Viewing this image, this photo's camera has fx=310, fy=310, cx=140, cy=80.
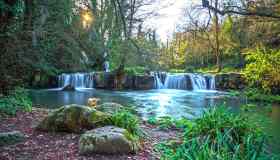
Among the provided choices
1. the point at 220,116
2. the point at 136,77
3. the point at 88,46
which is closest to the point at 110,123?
the point at 220,116

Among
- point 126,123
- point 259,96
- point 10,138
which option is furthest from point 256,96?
point 10,138

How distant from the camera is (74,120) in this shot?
4.95 meters

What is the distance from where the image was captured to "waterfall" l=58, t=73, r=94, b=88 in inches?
784

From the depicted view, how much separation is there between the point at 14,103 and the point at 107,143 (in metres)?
3.79

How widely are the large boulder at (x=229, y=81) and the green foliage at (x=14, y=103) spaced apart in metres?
14.4

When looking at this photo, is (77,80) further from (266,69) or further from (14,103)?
(14,103)

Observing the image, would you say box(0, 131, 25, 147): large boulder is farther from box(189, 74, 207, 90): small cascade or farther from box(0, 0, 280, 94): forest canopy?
box(189, 74, 207, 90): small cascade

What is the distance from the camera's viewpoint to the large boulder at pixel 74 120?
4.91 meters

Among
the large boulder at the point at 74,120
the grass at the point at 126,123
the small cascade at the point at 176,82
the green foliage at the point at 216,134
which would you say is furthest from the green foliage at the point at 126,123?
the small cascade at the point at 176,82

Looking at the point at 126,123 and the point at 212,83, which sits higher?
the point at 212,83

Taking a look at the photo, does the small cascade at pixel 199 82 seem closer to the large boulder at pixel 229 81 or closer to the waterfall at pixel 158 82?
the large boulder at pixel 229 81

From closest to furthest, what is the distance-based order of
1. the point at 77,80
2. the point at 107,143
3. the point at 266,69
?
the point at 107,143 → the point at 266,69 → the point at 77,80

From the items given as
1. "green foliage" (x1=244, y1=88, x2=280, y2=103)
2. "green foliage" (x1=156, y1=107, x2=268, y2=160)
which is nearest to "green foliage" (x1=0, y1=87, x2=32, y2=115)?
"green foliage" (x1=156, y1=107, x2=268, y2=160)

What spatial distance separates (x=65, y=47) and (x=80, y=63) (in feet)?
18.1
